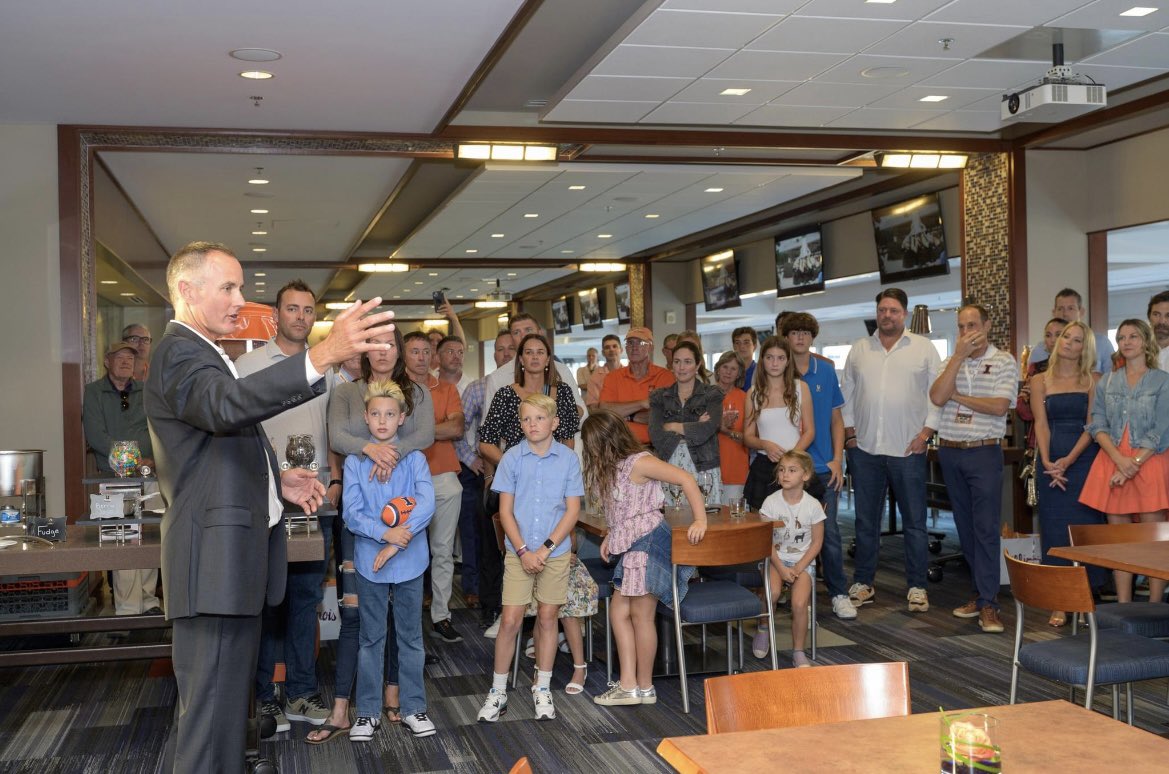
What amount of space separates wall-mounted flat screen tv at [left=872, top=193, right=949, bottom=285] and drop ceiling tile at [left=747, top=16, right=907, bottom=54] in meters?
4.97

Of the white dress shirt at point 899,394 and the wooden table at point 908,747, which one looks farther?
the white dress shirt at point 899,394

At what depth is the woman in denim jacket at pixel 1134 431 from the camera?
5801mm

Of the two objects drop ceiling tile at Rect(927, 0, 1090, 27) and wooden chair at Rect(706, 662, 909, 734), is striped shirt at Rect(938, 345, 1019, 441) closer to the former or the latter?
drop ceiling tile at Rect(927, 0, 1090, 27)

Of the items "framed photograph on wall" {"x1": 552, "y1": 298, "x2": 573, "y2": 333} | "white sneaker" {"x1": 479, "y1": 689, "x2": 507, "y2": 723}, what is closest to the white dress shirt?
"white sneaker" {"x1": 479, "y1": 689, "x2": 507, "y2": 723}

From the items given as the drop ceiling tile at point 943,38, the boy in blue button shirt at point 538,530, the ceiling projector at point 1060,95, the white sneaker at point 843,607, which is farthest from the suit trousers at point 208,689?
the ceiling projector at point 1060,95

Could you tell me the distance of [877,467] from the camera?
6.55m

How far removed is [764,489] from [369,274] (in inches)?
472

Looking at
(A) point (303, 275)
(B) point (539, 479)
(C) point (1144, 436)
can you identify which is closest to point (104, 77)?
(B) point (539, 479)

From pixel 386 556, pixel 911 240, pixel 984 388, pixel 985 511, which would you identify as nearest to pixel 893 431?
pixel 984 388

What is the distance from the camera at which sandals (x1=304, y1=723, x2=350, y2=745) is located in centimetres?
437

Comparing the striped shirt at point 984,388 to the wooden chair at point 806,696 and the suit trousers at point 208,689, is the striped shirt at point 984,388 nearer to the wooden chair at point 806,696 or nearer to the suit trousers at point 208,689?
the wooden chair at point 806,696

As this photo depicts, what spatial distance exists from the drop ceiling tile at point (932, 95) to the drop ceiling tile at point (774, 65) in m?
0.87

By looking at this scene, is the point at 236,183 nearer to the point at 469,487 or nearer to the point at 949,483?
the point at 469,487

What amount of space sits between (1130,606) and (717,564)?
1.66 meters
